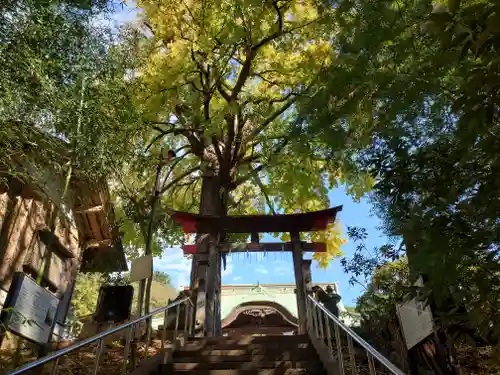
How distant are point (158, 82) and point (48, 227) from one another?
466cm

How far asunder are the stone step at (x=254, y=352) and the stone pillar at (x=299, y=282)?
1371mm

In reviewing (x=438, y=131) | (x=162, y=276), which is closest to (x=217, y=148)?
(x=438, y=131)

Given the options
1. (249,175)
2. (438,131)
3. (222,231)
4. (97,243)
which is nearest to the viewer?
(438,131)

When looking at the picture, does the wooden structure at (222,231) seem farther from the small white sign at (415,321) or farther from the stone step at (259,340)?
the small white sign at (415,321)

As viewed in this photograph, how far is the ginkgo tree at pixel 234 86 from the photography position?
33.7ft

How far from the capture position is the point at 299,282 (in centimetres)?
857

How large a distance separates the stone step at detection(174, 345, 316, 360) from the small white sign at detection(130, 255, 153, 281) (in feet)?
5.42

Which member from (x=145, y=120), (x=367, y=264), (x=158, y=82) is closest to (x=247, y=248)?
(x=367, y=264)

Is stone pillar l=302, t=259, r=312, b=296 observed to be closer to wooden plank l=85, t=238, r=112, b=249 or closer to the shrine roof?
the shrine roof

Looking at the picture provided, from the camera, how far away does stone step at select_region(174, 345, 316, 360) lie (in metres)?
6.40

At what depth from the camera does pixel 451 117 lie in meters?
5.03

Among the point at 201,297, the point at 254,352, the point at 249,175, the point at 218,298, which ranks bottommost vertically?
the point at 254,352

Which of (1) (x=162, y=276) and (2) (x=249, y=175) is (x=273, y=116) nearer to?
(2) (x=249, y=175)

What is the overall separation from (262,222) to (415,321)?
5341 mm
